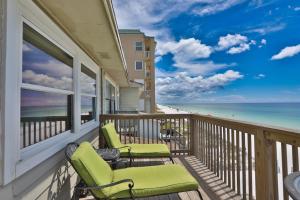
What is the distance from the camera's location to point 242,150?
314cm

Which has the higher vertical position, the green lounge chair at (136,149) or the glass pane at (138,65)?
the glass pane at (138,65)

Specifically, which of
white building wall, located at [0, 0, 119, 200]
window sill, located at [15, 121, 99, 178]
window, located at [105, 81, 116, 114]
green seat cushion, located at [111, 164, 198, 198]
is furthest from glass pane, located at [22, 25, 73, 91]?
window, located at [105, 81, 116, 114]

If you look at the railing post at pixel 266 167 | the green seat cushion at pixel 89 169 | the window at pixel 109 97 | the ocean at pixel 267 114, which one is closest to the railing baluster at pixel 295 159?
the railing post at pixel 266 167

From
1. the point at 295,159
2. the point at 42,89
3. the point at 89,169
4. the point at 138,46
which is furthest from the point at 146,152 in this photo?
the point at 138,46

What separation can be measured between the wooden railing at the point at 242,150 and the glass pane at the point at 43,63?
2425mm

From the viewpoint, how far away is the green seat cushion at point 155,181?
2555 mm

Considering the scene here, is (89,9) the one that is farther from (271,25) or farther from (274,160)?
(271,25)

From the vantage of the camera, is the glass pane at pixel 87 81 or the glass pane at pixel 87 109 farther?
the glass pane at pixel 87 109

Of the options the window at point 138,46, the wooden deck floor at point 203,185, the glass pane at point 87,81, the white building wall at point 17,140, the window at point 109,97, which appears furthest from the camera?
the window at point 138,46

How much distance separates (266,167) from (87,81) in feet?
11.6

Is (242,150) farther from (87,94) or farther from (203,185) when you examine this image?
(87,94)

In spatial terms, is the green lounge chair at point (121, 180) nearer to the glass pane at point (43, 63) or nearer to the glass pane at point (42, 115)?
the glass pane at point (42, 115)

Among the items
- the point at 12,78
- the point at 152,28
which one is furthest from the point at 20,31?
the point at 152,28

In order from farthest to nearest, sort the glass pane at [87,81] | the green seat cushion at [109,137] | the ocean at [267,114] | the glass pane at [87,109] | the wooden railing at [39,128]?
1. the ocean at [267,114]
2. the green seat cushion at [109,137]
3. the glass pane at [87,109]
4. the glass pane at [87,81]
5. the wooden railing at [39,128]
